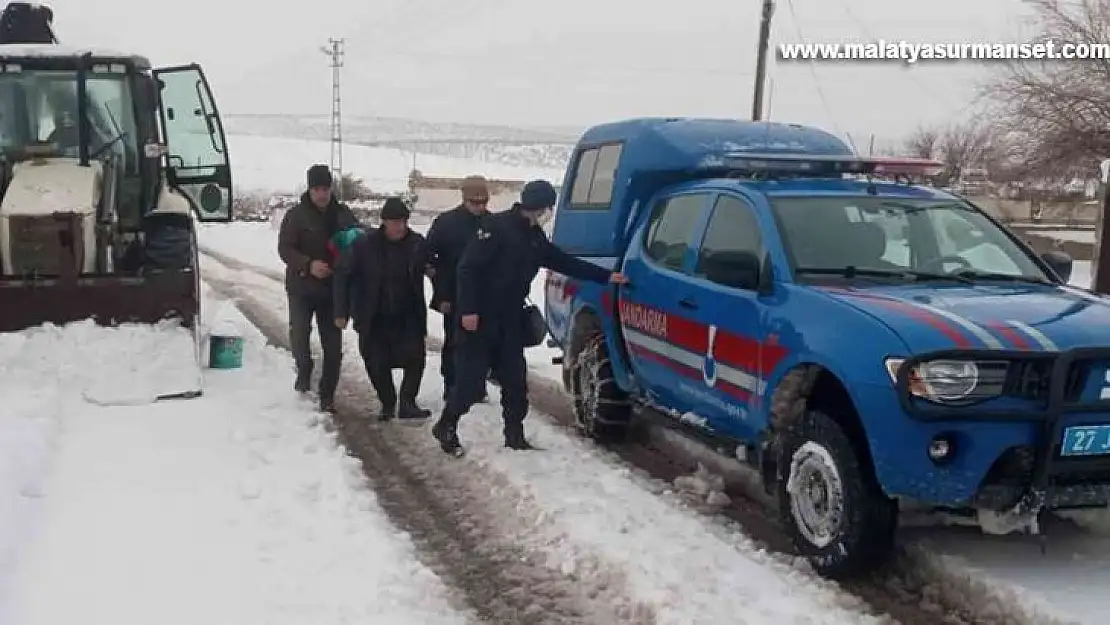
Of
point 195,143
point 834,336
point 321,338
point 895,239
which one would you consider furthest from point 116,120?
point 834,336

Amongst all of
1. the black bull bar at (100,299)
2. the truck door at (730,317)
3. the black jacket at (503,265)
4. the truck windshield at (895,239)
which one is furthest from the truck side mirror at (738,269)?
the black bull bar at (100,299)

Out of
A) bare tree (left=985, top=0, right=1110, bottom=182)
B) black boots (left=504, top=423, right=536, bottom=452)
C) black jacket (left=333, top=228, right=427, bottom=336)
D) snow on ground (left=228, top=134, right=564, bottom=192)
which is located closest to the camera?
black boots (left=504, top=423, right=536, bottom=452)

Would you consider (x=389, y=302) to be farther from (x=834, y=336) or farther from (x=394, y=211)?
(x=834, y=336)

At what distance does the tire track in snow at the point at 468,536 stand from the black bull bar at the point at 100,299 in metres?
1.54

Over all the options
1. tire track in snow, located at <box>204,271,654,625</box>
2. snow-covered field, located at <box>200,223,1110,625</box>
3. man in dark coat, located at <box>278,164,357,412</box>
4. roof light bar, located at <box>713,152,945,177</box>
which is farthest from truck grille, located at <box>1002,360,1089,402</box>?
man in dark coat, located at <box>278,164,357,412</box>

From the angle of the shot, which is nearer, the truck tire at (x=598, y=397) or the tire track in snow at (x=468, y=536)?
the tire track in snow at (x=468, y=536)

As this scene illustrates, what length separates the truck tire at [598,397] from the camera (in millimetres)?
7203

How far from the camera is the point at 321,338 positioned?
8.43 m

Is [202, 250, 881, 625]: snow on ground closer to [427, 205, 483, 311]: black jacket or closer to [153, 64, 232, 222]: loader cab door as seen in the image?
[427, 205, 483, 311]: black jacket

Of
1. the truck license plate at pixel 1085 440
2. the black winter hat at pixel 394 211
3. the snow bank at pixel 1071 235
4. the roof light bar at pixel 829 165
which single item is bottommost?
the snow bank at pixel 1071 235

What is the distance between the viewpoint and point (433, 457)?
22.6ft

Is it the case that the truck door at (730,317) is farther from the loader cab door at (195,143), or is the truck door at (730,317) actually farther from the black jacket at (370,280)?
the loader cab door at (195,143)

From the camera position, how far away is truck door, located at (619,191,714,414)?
19.9 feet

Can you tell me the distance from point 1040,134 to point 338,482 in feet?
70.8
